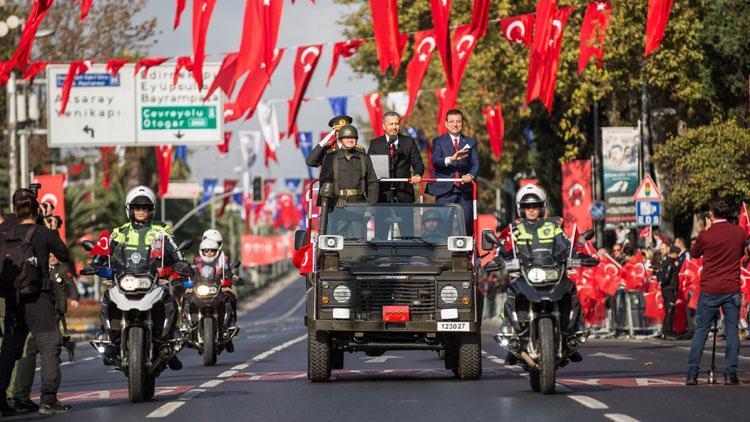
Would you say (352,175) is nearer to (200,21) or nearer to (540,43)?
(200,21)

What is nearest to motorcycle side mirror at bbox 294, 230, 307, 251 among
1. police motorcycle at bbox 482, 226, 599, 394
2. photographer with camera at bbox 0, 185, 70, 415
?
police motorcycle at bbox 482, 226, 599, 394

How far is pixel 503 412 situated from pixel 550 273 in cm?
221

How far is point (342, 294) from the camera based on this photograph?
17.1 m

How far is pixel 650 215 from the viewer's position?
119ft

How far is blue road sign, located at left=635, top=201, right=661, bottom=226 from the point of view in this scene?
36250 millimetres

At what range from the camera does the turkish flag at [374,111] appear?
1848 inches

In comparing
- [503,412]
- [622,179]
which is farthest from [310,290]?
[622,179]

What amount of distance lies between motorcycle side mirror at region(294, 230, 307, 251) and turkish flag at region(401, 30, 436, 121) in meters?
16.8

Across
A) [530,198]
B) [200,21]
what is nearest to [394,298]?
[530,198]

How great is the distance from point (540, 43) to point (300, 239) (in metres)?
12.4

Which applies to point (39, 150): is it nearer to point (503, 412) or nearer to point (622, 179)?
point (622, 179)

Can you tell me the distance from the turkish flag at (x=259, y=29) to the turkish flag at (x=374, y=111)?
69.7 ft

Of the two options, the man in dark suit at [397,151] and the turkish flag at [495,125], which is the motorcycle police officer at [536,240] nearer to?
the man in dark suit at [397,151]

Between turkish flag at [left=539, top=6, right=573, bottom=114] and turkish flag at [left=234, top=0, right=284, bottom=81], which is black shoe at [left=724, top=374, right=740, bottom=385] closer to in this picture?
turkish flag at [left=234, top=0, right=284, bottom=81]
